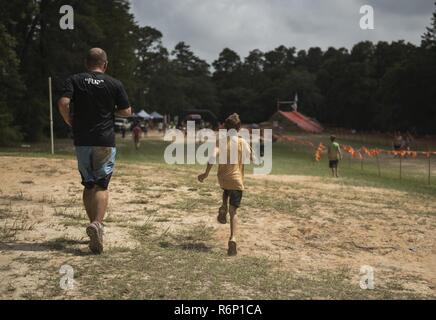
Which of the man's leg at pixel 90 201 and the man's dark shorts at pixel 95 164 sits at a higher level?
the man's dark shorts at pixel 95 164

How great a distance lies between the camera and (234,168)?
5.89 metres

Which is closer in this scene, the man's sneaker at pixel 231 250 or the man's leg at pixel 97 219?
the man's leg at pixel 97 219

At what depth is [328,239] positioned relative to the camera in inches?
289

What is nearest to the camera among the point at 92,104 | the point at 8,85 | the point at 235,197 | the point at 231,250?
the point at 92,104

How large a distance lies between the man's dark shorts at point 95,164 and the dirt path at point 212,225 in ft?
2.44

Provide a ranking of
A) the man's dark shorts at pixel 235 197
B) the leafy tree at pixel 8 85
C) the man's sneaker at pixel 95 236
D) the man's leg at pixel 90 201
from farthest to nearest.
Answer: the leafy tree at pixel 8 85 → the man's dark shorts at pixel 235 197 → the man's leg at pixel 90 201 → the man's sneaker at pixel 95 236

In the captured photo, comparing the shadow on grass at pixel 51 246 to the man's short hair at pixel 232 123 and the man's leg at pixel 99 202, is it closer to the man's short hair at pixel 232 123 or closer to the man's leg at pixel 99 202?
the man's leg at pixel 99 202

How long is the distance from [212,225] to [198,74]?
390 feet

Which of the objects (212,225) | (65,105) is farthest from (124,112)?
(212,225)

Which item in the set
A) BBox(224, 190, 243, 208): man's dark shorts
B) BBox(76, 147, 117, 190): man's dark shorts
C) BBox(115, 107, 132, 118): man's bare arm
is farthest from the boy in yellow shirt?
BBox(76, 147, 117, 190): man's dark shorts

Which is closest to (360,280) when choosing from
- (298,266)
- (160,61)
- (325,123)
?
(298,266)

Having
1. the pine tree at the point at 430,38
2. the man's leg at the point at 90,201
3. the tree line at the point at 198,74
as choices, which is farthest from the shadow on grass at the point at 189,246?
the pine tree at the point at 430,38

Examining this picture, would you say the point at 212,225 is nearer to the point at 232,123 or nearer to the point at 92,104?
the point at 232,123

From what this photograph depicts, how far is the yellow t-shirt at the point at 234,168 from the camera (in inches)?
232
